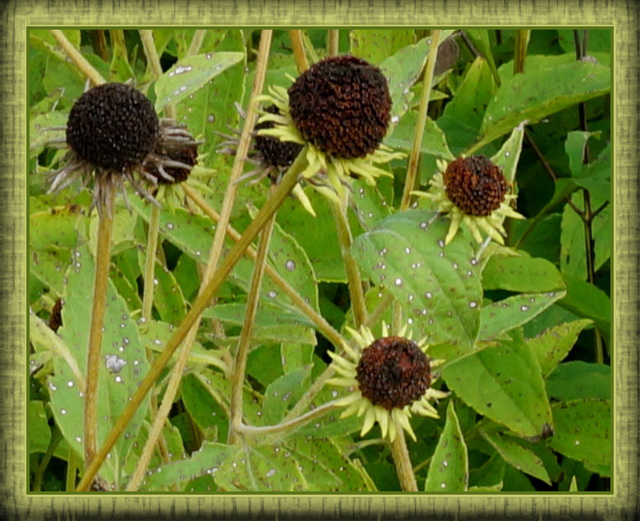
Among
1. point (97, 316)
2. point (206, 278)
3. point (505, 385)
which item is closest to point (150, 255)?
point (206, 278)

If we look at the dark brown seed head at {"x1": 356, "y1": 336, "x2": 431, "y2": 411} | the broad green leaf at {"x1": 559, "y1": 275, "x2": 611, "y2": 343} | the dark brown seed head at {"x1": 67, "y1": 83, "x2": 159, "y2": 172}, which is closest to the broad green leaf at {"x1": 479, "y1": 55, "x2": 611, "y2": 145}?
the broad green leaf at {"x1": 559, "y1": 275, "x2": 611, "y2": 343}

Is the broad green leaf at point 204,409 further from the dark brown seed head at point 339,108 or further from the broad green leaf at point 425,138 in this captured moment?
the dark brown seed head at point 339,108

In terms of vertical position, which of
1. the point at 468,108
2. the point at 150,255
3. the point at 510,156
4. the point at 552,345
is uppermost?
the point at 468,108

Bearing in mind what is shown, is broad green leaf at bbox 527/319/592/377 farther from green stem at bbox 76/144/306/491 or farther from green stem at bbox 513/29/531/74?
green stem at bbox 76/144/306/491

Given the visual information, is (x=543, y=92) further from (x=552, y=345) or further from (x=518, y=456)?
(x=518, y=456)

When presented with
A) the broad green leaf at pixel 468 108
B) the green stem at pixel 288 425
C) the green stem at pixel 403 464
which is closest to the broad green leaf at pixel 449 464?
the green stem at pixel 403 464

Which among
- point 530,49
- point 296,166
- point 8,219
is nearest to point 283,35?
point 530,49
